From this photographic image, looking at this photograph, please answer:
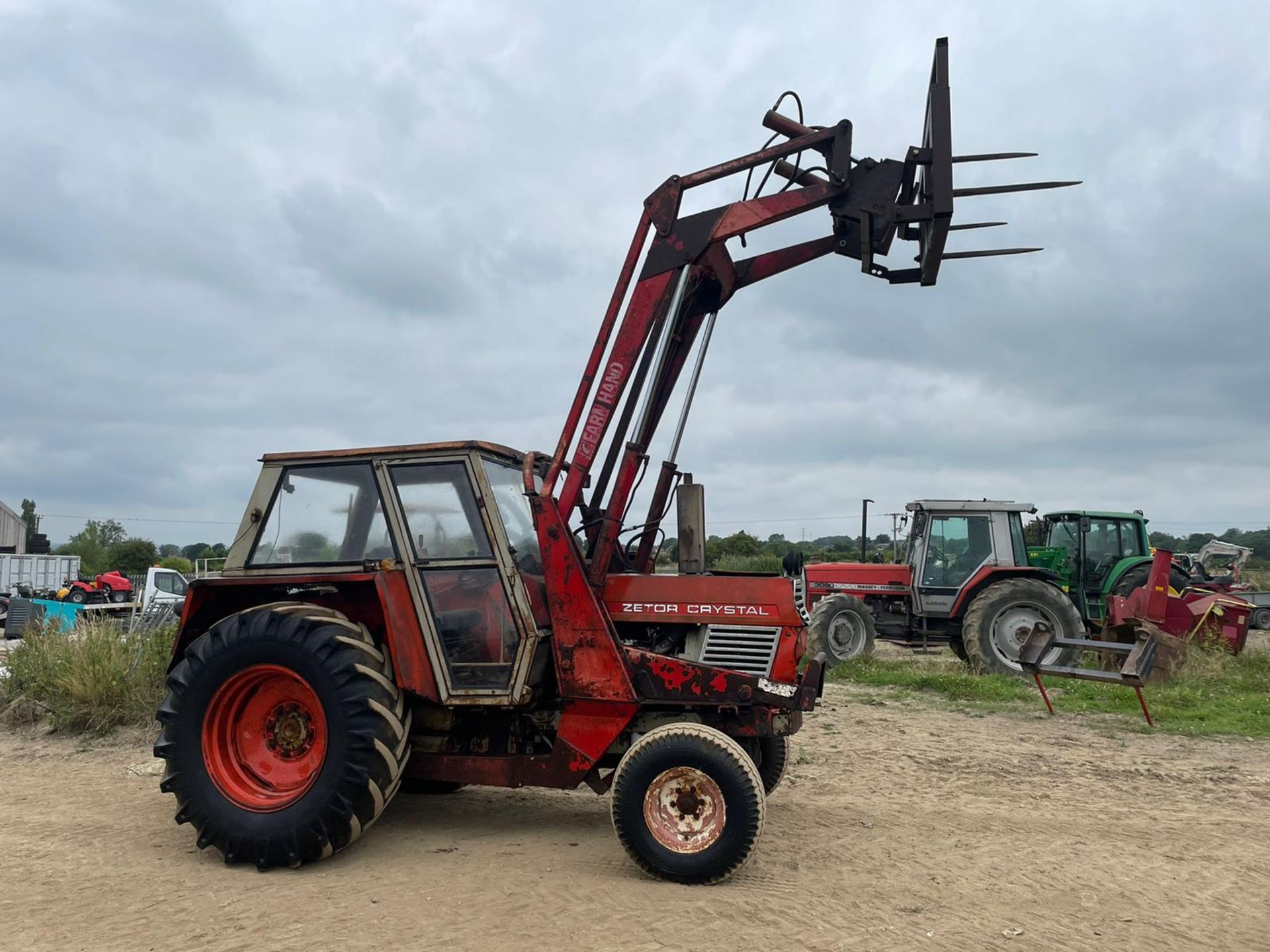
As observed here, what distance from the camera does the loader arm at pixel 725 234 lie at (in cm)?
545

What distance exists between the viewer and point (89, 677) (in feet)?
29.1

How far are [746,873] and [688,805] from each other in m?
0.47

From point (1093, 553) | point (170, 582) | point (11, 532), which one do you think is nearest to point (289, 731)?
point (1093, 553)

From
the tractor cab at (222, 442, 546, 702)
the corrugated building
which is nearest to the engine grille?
the tractor cab at (222, 442, 546, 702)

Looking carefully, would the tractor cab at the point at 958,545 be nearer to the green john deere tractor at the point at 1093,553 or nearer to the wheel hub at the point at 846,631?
the wheel hub at the point at 846,631

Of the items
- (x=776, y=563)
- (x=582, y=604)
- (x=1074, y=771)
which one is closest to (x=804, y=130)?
(x=582, y=604)

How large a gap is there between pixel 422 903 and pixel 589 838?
1297mm

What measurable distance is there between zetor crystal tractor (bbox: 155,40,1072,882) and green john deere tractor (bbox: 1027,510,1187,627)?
36.5 feet

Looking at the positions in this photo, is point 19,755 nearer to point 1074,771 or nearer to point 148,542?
point 1074,771

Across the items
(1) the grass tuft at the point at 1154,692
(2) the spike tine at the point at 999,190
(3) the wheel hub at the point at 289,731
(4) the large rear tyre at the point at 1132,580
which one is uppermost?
(2) the spike tine at the point at 999,190

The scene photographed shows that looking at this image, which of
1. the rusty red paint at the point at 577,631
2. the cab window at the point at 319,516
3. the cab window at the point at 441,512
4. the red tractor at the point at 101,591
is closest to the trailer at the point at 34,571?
the red tractor at the point at 101,591

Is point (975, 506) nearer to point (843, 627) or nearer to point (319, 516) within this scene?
point (843, 627)

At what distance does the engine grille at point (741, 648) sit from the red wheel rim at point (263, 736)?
2116mm

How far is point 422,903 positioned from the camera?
4527 mm
